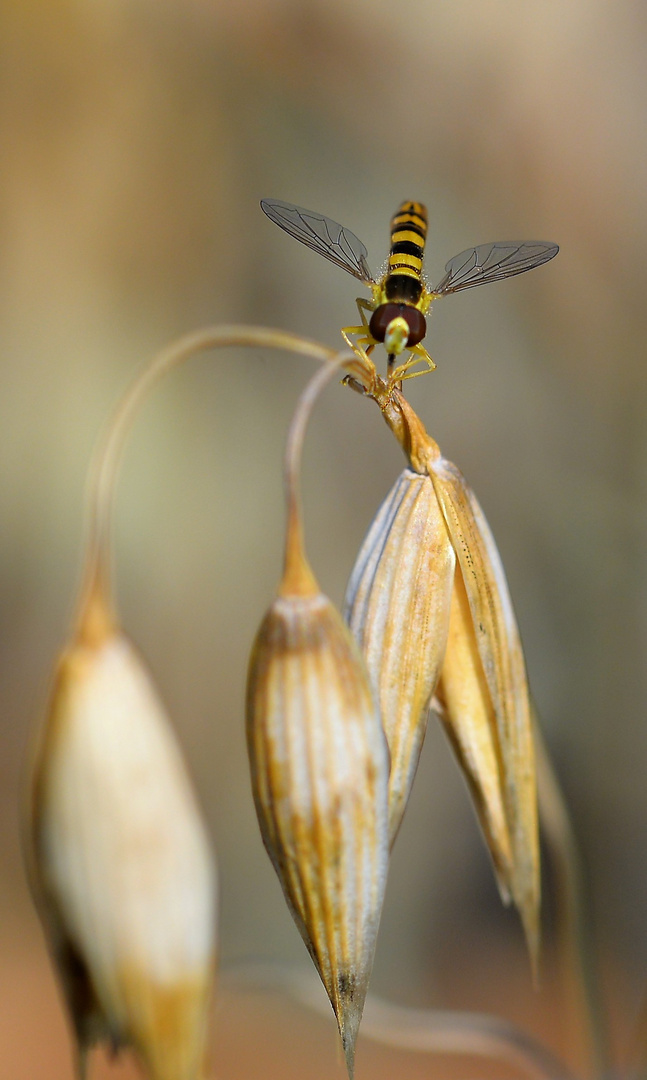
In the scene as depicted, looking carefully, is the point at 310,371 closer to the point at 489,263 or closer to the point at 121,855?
the point at 489,263

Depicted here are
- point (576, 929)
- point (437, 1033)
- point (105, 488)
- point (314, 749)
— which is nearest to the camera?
point (105, 488)

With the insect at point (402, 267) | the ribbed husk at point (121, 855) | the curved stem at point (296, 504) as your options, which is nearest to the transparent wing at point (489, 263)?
the insect at point (402, 267)

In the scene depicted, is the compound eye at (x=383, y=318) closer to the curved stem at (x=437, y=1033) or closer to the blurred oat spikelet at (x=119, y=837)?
the blurred oat spikelet at (x=119, y=837)

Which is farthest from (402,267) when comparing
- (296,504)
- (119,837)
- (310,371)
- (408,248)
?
(310,371)

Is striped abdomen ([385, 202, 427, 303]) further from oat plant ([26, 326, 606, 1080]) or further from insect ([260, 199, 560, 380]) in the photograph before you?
oat plant ([26, 326, 606, 1080])

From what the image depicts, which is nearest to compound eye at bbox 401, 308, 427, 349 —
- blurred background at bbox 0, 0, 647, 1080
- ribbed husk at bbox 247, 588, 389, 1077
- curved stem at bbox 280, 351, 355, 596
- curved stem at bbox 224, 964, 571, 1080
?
curved stem at bbox 280, 351, 355, 596

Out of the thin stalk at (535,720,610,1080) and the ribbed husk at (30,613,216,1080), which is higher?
the ribbed husk at (30,613,216,1080)

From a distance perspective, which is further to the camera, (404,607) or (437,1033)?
(437,1033)
